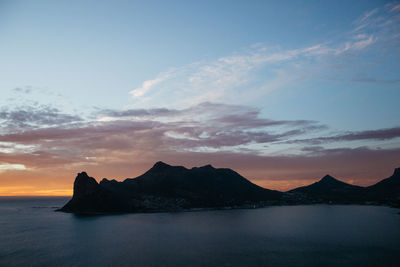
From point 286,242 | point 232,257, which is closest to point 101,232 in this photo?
point 232,257

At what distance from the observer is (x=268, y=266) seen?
7506cm

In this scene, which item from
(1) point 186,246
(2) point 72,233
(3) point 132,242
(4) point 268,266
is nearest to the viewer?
(4) point 268,266

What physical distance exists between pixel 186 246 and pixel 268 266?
35.5 meters

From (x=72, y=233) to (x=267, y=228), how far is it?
9853 cm

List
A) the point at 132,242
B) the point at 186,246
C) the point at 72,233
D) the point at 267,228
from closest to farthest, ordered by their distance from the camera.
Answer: the point at 186,246 < the point at 132,242 < the point at 72,233 < the point at 267,228

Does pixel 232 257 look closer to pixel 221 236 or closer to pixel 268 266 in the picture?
pixel 268 266

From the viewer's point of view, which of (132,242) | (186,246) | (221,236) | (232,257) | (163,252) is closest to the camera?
(232,257)

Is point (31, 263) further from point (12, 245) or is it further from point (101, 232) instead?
point (101, 232)

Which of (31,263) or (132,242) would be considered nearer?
(31,263)

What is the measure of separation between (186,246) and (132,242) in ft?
76.1

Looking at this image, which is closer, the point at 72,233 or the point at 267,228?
the point at 72,233

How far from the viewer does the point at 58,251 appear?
9512 centimetres

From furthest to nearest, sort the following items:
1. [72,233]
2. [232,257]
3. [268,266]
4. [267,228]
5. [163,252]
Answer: [267,228]
[72,233]
[163,252]
[232,257]
[268,266]

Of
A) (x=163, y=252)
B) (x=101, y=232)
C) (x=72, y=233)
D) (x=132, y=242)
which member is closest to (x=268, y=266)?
(x=163, y=252)
